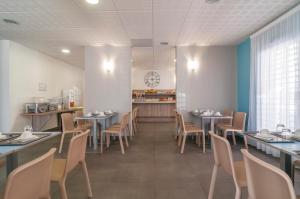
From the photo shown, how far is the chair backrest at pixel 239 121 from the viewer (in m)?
4.05

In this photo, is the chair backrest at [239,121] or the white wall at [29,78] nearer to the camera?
the chair backrest at [239,121]

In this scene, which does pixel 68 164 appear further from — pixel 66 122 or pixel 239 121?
pixel 239 121

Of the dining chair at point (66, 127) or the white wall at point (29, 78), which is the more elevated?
the white wall at point (29, 78)

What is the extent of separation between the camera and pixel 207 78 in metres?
5.32

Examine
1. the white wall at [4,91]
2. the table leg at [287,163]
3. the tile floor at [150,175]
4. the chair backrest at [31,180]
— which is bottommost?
the tile floor at [150,175]

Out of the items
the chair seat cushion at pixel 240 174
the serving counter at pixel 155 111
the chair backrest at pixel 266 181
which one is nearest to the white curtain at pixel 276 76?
the chair seat cushion at pixel 240 174

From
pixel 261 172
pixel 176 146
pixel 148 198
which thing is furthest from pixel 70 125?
pixel 261 172

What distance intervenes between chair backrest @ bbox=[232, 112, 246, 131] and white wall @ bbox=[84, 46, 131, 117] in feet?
9.08

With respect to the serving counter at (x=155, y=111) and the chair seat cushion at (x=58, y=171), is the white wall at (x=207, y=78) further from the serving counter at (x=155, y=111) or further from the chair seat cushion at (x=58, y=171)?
the chair seat cushion at (x=58, y=171)

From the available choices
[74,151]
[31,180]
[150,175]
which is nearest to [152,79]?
[150,175]

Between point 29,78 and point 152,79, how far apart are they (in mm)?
5823

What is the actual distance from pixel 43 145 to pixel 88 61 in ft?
8.08

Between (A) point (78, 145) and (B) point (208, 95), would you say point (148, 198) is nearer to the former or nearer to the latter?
(A) point (78, 145)

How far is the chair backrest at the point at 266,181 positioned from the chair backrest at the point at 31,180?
1.24 meters
